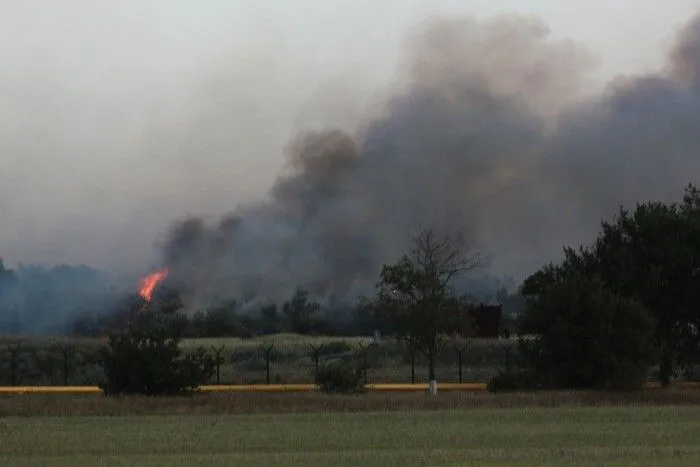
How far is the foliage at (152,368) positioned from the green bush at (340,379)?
422 centimetres

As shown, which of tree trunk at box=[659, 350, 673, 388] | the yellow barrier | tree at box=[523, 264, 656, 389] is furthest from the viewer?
tree trunk at box=[659, 350, 673, 388]

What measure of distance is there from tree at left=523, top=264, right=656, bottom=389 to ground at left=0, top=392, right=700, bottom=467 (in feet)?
6.98

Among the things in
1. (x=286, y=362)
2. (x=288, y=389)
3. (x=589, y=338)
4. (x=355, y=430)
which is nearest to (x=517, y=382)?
(x=589, y=338)

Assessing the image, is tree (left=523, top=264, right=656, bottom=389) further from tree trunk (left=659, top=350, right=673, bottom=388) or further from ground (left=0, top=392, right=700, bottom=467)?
tree trunk (left=659, top=350, right=673, bottom=388)

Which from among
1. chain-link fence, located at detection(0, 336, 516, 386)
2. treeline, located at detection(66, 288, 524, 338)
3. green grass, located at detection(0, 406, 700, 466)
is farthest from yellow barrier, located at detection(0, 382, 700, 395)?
treeline, located at detection(66, 288, 524, 338)

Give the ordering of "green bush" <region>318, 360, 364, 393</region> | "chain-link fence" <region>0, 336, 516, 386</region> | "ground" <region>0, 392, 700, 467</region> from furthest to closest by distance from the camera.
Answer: "chain-link fence" <region>0, 336, 516, 386</region> → "green bush" <region>318, 360, 364, 393</region> → "ground" <region>0, 392, 700, 467</region>

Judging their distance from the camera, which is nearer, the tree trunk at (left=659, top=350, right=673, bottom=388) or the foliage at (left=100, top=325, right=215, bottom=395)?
the foliage at (left=100, top=325, right=215, bottom=395)

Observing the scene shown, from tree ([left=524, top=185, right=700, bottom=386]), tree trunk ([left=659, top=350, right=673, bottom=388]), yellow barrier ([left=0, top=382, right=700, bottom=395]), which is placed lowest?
yellow barrier ([left=0, top=382, right=700, bottom=395])

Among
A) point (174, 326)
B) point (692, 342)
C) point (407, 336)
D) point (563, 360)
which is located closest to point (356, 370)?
point (407, 336)

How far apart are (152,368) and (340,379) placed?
668 centimetres

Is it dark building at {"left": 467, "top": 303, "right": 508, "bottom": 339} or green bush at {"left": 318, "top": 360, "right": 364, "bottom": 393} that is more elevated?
dark building at {"left": 467, "top": 303, "right": 508, "bottom": 339}

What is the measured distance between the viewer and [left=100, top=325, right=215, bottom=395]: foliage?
141ft

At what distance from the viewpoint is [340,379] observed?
4431 centimetres

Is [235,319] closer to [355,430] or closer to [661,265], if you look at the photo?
[661,265]
